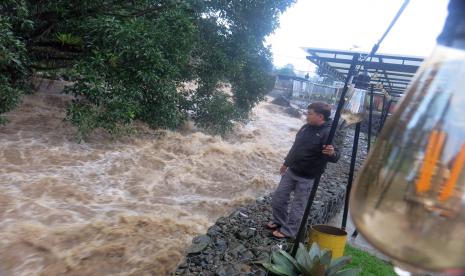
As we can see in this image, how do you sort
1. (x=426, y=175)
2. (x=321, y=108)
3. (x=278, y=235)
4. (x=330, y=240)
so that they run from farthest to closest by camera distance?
(x=278, y=235), (x=321, y=108), (x=330, y=240), (x=426, y=175)

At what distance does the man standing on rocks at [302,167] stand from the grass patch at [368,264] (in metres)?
0.96

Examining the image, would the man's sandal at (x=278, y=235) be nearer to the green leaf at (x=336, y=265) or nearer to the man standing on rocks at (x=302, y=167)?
the man standing on rocks at (x=302, y=167)

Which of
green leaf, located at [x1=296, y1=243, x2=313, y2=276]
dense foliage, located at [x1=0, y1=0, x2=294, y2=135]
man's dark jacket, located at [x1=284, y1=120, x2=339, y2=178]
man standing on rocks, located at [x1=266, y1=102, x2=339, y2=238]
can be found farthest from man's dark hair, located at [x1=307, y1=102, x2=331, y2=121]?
dense foliage, located at [x1=0, y1=0, x2=294, y2=135]

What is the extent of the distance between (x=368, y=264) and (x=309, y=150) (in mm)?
1794

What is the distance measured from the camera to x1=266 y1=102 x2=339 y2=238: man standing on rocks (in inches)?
191

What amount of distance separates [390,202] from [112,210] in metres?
6.87

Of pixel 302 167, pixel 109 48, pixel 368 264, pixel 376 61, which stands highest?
pixel 376 61

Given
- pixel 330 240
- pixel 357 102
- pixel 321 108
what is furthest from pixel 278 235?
pixel 357 102

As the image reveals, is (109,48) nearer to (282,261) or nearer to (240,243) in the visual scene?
(240,243)

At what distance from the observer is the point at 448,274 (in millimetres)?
694

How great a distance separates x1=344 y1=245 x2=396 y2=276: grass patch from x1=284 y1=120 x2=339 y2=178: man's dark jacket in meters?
1.36

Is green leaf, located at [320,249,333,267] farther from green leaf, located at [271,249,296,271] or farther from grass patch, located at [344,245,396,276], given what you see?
grass patch, located at [344,245,396,276]

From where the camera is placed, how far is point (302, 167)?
16.3 feet

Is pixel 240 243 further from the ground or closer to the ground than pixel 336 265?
closer to the ground
